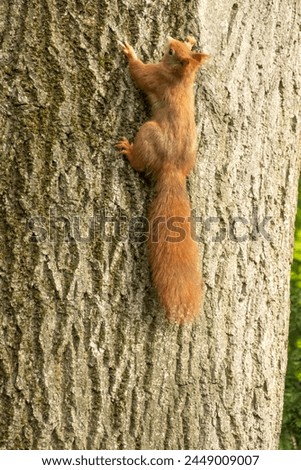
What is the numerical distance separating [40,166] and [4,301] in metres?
0.47

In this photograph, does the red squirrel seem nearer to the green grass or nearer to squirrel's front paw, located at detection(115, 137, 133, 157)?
squirrel's front paw, located at detection(115, 137, 133, 157)

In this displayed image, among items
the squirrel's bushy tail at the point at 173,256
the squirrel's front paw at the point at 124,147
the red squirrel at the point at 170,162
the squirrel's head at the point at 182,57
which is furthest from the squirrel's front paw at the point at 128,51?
the squirrel's bushy tail at the point at 173,256

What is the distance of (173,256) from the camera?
7.57 ft

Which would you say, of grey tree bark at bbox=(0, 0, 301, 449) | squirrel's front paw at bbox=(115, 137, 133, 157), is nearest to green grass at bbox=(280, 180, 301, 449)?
grey tree bark at bbox=(0, 0, 301, 449)

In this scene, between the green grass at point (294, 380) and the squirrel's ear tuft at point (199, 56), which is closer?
the squirrel's ear tuft at point (199, 56)

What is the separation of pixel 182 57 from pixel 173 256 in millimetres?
669

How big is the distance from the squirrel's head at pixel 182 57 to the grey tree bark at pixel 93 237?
0.21ft

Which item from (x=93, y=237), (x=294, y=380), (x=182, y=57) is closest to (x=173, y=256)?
(x=93, y=237)

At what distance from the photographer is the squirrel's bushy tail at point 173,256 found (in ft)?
7.52

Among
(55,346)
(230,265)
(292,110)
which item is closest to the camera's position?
(55,346)

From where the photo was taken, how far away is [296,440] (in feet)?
17.6

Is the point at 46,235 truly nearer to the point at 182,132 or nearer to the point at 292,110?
the point at 182,132

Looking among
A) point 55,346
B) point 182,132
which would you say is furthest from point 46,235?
point 182,132

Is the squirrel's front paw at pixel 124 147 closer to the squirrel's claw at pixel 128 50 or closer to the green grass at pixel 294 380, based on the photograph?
the squirrel's claw at pixel 128 50
